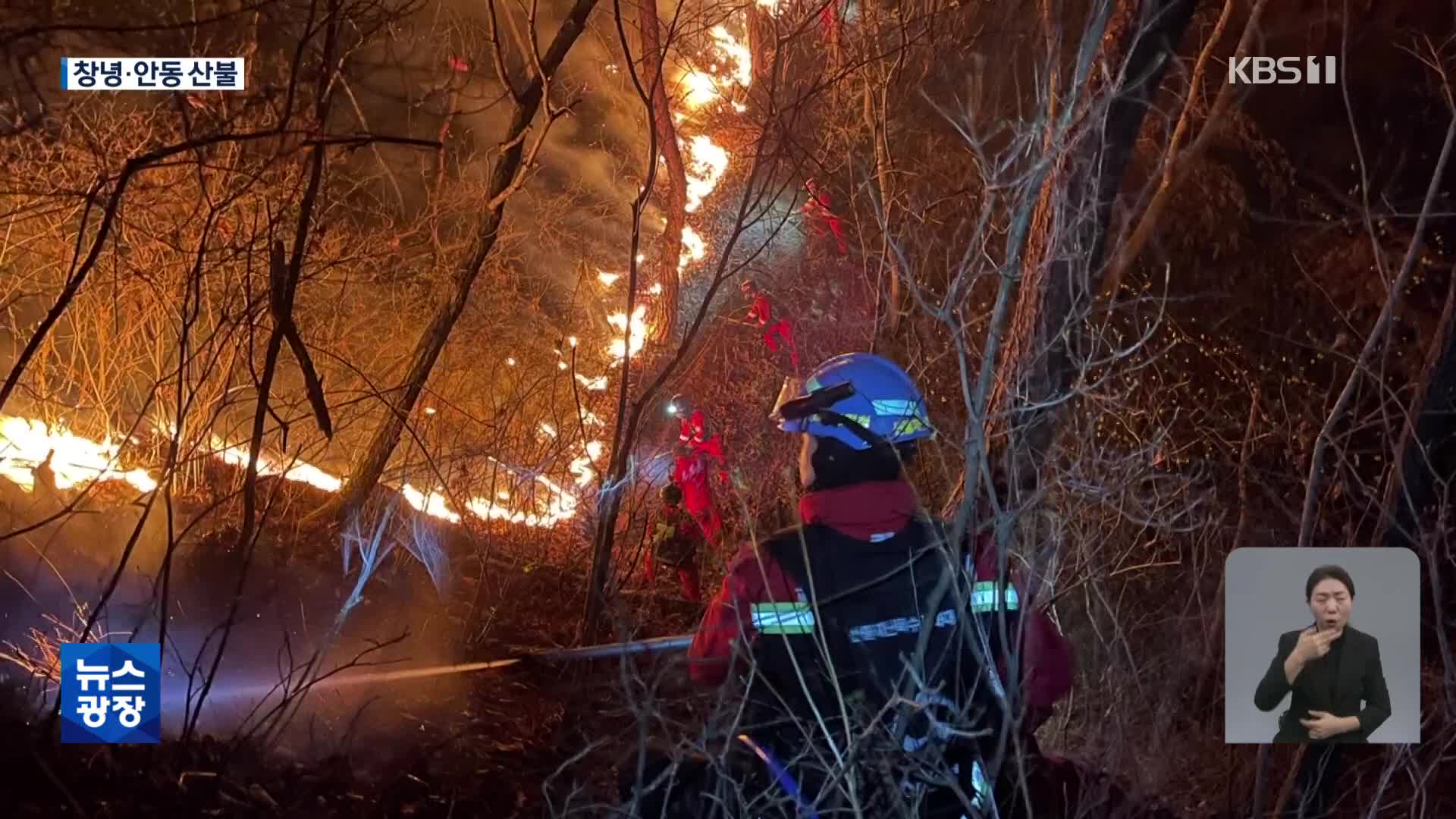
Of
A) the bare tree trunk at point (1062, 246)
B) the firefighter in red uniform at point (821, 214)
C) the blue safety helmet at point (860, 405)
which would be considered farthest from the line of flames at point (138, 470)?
the bare tree trunk at point (1062, 246)

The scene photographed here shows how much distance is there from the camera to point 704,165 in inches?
374

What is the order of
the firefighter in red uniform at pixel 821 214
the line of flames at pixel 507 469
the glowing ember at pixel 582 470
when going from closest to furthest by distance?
the line of flames at pixel 507 469
the firefighter in red uniform at pixel 821 214
the glowing ember at pixel 582 470

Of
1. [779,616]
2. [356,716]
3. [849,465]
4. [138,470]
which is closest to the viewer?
[779,616]

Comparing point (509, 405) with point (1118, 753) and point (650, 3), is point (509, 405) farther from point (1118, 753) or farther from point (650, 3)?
point (1118, 753)

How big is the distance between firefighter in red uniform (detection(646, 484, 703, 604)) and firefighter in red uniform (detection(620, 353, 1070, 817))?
3346mm

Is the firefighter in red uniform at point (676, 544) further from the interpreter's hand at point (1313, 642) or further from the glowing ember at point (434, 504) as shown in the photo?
the interpreter's hand at point (1313, 642)

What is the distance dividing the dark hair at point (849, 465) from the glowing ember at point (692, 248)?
20.8 ft

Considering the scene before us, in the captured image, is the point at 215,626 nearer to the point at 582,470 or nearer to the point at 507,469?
the point at 507,469

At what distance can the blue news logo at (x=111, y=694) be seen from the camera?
3.16 metres

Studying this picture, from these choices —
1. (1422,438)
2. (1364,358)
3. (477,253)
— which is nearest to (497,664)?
(477,253)

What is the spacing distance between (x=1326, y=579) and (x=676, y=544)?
350 cm

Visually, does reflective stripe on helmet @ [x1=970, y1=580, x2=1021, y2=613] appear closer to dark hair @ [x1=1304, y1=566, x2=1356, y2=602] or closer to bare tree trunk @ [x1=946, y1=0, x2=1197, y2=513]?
bare tree trunk @ [x1=946, y1=0, x2=1197, y2=513]

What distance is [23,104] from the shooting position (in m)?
4.51

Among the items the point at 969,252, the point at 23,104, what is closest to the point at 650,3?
the point at 23,104
